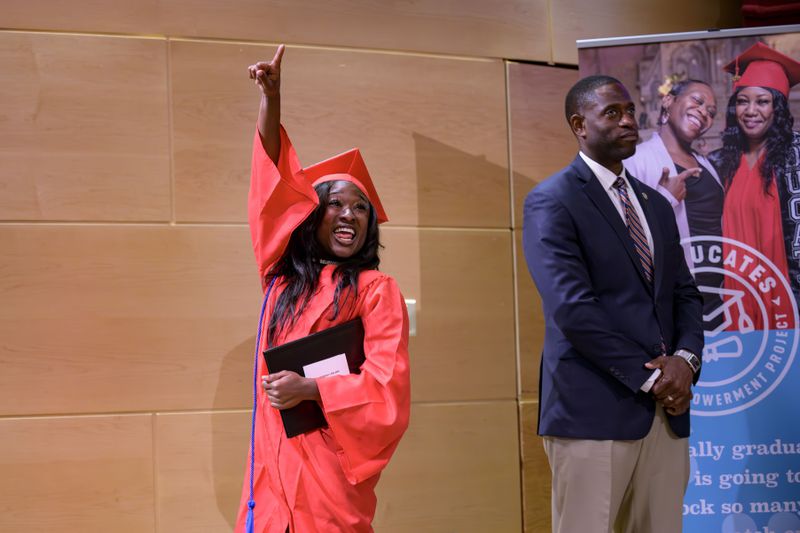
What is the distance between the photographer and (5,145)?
9.80ft

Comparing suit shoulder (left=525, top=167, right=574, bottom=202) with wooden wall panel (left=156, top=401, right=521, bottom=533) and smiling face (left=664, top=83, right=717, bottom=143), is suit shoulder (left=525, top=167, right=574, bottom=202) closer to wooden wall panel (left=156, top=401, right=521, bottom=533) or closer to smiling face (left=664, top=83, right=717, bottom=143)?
smiling face (left=664, top=83, right=717, bottom=143)

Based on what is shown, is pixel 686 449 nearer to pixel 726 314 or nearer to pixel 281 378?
pixel 726 314

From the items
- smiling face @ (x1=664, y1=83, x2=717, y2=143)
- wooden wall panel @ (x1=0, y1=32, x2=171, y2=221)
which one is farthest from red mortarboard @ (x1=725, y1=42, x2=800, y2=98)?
wooden wall panel @ (x1=0, y1=32, x2=171, y2=221)

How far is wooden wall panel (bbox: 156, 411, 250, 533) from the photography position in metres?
3.04

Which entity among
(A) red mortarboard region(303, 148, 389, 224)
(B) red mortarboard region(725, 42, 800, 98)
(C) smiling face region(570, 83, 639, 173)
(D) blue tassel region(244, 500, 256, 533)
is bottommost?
(D) blue tassel region(244, 500, 256, 533)

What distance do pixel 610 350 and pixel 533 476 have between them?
4.57 ft

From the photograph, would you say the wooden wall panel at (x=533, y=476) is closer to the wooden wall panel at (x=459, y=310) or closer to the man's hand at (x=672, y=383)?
the wooden wall panel at (x=459, y=310)

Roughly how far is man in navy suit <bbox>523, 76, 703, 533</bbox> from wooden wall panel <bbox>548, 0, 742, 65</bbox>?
4.18ft

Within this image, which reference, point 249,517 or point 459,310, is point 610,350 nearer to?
point 249,517

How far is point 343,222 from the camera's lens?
7.73 feet

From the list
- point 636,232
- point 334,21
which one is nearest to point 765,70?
point 636,232

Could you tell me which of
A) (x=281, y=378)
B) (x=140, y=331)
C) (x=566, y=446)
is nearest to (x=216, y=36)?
(x=140, y=331)

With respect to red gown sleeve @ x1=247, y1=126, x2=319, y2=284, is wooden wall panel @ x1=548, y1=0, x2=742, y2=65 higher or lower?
higher

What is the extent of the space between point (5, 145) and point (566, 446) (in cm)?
226
